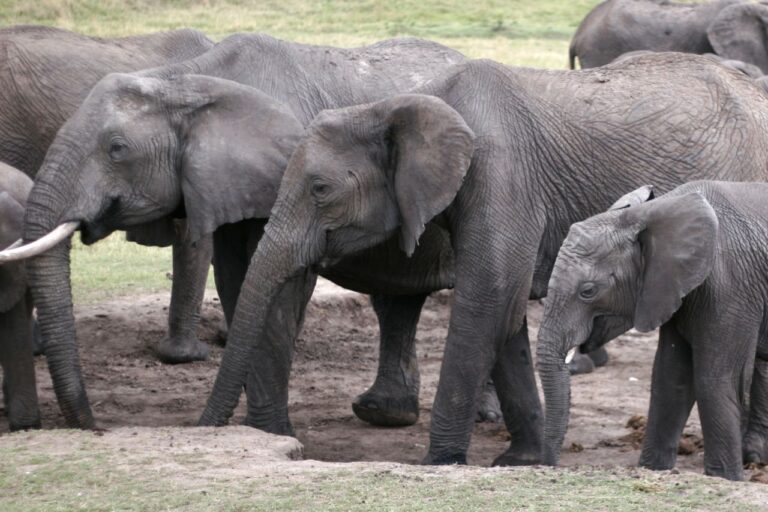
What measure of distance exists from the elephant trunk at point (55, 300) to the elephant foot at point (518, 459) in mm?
2129

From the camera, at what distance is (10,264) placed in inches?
331

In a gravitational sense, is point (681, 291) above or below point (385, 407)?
above

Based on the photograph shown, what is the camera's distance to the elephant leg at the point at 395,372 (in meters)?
9.62

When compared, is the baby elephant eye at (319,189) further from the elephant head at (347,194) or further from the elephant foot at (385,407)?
the elephant foot at (385,407)

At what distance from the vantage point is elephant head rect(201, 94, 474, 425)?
306 inches

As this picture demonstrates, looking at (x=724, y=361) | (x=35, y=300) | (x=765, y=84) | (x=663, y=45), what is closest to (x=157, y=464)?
(x=35, y=300)

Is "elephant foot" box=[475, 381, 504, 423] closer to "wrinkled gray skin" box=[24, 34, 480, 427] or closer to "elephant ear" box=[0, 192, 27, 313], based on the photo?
"wrinkled gray skin" box=[24, 34, 480, 427]

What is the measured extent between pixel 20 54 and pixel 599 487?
575 cm

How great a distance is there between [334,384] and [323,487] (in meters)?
4.31

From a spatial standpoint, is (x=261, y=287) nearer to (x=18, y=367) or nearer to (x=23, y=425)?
(x=18, y=367)

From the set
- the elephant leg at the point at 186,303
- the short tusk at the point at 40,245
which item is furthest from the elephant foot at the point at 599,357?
the short tusk at the point at 40,245

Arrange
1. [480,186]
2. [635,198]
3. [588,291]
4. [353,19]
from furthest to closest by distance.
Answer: [353,19] < [480,186] < [635,198] < [588,291]

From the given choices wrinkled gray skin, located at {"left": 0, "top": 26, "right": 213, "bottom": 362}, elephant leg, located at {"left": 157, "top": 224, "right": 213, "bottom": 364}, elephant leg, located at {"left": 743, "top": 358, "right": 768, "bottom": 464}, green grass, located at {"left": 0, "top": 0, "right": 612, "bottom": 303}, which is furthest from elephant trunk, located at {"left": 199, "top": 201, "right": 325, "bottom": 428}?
green grass, located at {"left": 0, "top": 0, "right": 612, "bottom": 303}

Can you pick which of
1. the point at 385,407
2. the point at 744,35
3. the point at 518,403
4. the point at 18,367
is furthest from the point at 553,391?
the point at 744,35
